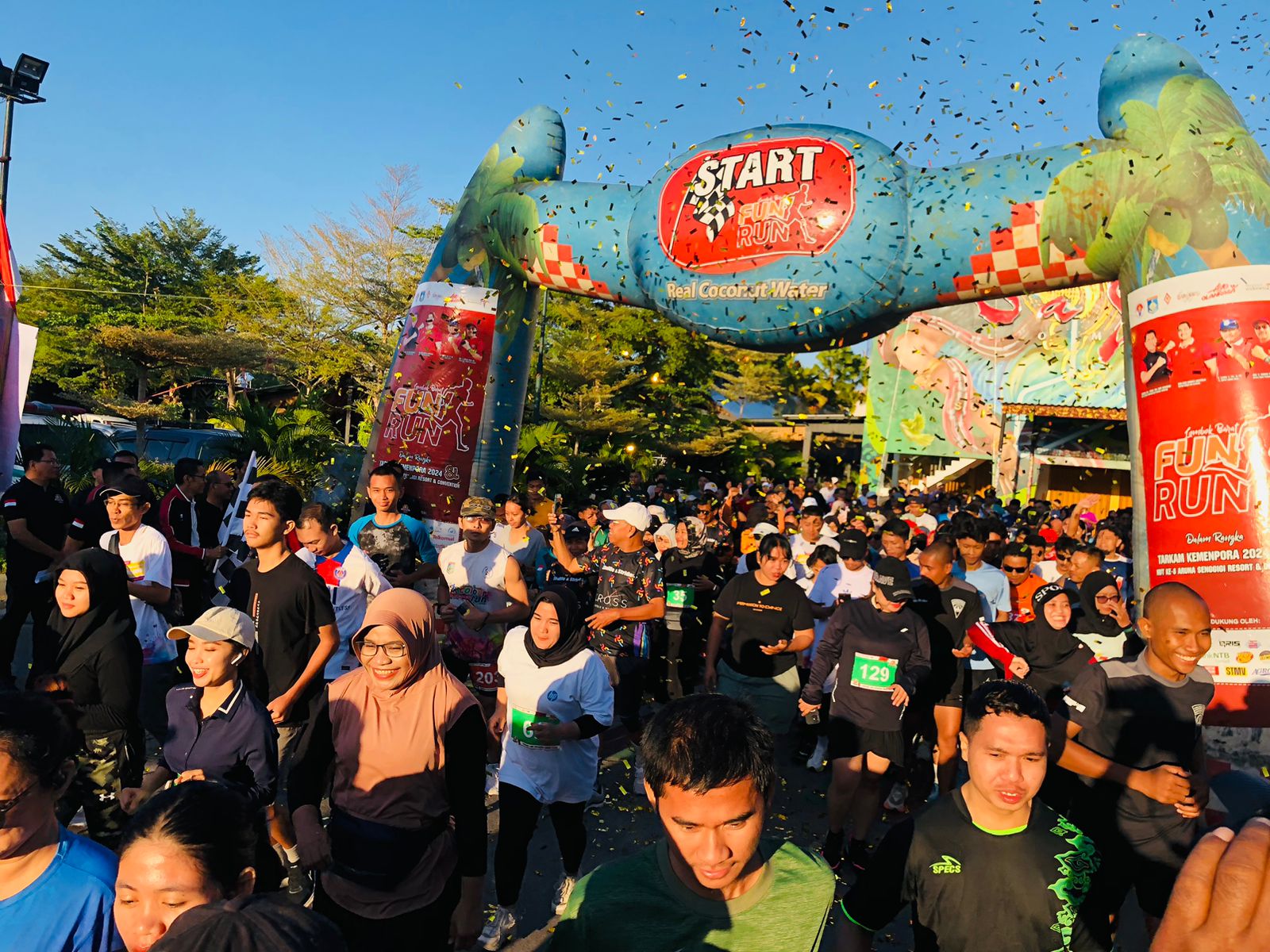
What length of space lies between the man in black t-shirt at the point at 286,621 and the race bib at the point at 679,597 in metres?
3.38

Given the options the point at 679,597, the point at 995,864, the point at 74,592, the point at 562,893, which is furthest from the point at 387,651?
the point at 679,597

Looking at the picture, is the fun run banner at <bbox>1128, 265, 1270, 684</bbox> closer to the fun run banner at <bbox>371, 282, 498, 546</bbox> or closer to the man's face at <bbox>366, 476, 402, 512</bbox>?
the man's face at <bbox>366, 476, 402, 512</bbox>

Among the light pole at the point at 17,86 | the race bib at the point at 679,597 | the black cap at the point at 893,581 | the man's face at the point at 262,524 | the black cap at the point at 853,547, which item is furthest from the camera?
the light pole at the point at 17,86

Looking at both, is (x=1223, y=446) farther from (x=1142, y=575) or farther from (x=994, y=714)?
(x=994, y=714)

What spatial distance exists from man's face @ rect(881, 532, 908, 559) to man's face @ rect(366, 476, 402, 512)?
3.52 meters

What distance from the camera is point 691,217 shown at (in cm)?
724

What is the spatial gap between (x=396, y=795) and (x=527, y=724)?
1134mm

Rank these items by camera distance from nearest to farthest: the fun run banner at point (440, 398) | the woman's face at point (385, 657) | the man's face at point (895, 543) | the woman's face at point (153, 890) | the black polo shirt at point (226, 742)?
1. the woman's face at point (153, 890)
2. the woman's face at point (385, 657)
3. the black polo shirt at point (226, 742)
4. the man's face at point (895, 543)
5. the fun run banner at point (440, 398)

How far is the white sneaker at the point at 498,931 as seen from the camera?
3.58 m

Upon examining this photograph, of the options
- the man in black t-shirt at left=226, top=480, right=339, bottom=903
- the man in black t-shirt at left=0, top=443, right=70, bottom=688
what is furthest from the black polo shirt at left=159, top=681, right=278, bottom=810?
Result: the man in black t-shirt at left=0, top=443, right=70, bottom=688

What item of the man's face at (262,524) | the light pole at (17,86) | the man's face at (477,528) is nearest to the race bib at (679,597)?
the man's face at (477,528)

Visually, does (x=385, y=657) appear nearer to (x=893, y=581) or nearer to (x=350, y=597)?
(x=350, y=597)

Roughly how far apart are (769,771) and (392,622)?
1.37 m

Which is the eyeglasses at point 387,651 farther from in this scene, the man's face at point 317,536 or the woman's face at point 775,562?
the woman's face at point 775,562
